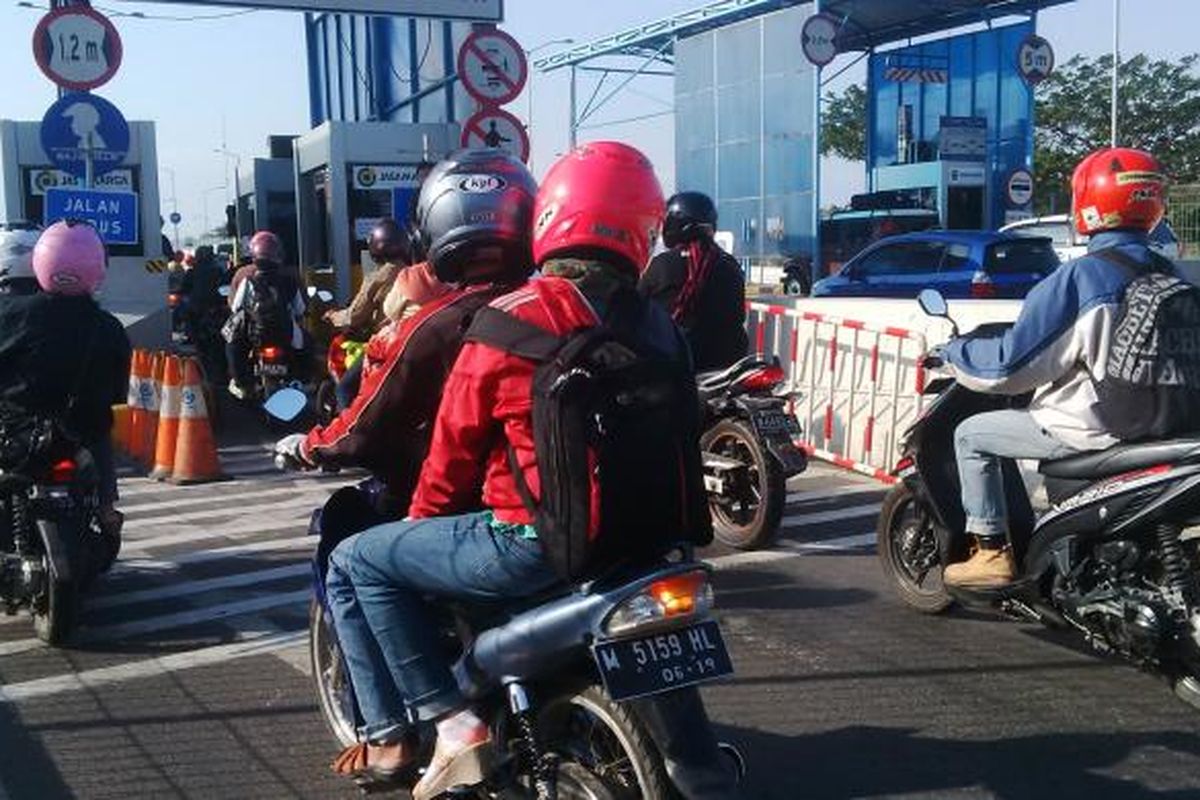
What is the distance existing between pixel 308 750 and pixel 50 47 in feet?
27.4

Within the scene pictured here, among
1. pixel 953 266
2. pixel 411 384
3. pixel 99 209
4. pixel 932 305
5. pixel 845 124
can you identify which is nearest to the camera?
pixel 411 384

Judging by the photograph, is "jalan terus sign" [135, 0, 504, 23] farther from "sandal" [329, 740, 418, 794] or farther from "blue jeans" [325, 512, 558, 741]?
A: "sandal" [329, 740, 418, 794]

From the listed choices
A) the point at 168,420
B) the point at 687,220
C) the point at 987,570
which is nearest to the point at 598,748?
the point at 987,570

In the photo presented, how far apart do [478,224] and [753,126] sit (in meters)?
35.8

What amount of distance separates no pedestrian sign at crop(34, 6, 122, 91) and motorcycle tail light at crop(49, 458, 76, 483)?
6.15 m

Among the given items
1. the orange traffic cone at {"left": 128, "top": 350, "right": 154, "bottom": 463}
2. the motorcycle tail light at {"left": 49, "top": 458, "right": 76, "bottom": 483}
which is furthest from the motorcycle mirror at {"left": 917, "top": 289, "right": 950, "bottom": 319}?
the orange traffic cone at {"left": 128, "top": 350, "right": 154, "bottom": 463}

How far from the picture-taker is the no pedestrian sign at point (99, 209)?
10.6 m

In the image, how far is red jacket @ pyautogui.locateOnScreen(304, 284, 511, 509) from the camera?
361 centimetres

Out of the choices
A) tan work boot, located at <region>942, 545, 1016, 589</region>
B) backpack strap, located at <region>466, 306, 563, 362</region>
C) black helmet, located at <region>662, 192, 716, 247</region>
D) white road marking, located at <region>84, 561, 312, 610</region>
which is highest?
black helmet, located at <region>662, 192, 716, 247</region>

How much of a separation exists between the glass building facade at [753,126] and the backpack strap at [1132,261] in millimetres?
31652

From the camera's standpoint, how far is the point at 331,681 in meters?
4.29

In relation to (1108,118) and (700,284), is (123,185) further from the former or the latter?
(1108,118)

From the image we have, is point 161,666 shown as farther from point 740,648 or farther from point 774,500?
point 774,500

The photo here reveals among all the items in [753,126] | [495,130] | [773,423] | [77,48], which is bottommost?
[773,423]
